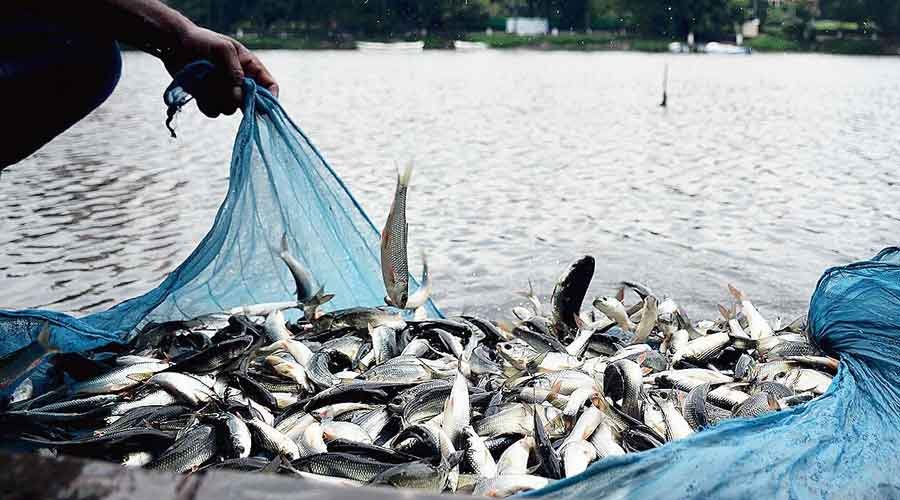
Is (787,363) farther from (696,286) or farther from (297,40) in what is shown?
(297,40)

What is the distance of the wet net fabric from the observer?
6.93ft

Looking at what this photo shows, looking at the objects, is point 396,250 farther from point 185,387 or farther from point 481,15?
point 481,15

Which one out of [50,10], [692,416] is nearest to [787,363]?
[692,416]

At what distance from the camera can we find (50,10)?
3703 mm

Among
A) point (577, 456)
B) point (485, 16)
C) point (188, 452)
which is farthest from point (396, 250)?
point (485, 16)

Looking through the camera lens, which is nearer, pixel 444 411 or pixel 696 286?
pixel 444 411

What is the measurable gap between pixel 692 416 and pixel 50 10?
3229 millimetres

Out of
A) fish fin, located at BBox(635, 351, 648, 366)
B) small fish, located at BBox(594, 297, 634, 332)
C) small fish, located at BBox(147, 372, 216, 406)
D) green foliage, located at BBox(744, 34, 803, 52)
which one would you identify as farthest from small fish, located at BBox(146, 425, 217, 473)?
green foliage, located at BBox(744, 34, 803, 52)

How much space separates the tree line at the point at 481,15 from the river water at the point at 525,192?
4900 centimetres

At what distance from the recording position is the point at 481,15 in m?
83.4

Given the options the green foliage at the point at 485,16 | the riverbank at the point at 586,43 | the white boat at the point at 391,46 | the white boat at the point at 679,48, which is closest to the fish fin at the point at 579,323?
the riverbank at the point at 586,43

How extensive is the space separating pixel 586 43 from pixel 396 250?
7559 cm

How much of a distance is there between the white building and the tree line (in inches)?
104

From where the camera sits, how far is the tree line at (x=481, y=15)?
233ft
